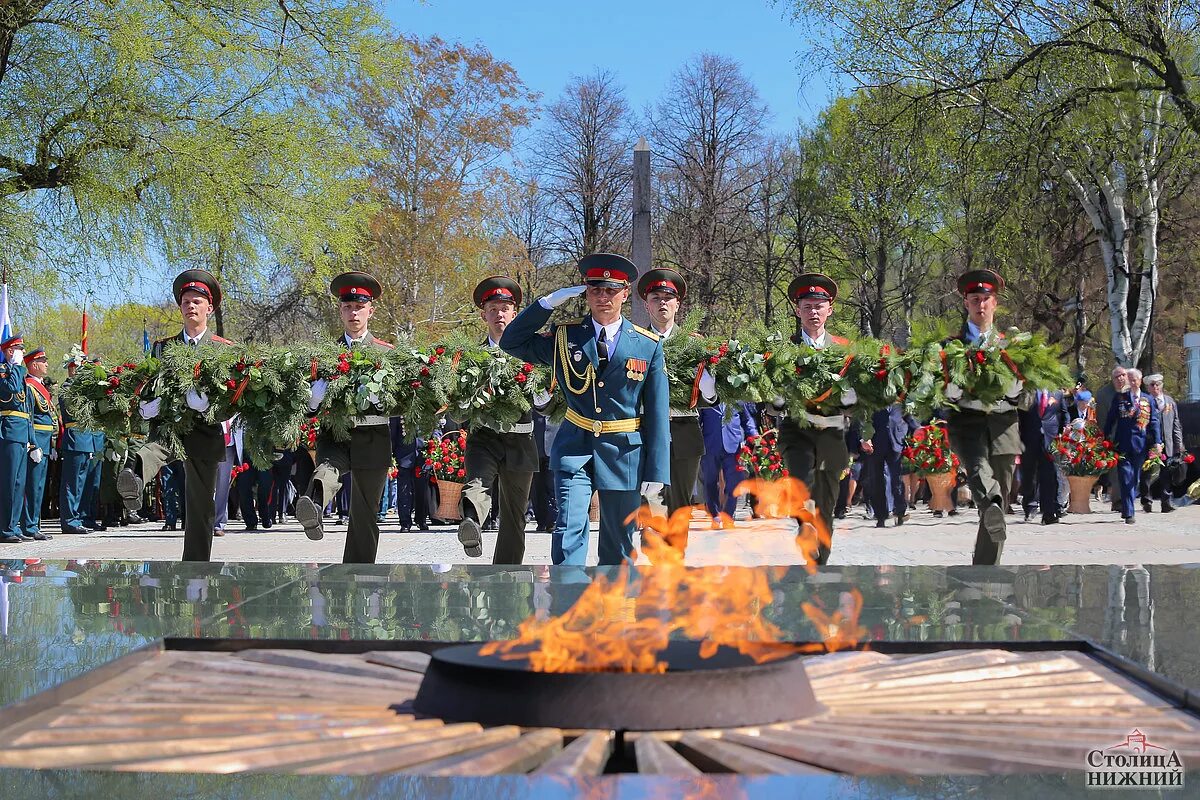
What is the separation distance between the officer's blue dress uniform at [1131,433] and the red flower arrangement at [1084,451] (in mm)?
133

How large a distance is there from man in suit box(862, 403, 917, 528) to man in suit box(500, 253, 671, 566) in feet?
32.4

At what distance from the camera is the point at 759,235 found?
139 feet

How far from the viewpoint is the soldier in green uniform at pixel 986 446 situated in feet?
27.5

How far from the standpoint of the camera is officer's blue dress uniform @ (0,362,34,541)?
48.4ft

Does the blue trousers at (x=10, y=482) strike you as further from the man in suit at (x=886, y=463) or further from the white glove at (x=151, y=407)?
the man in suit at (x=886, y=463)

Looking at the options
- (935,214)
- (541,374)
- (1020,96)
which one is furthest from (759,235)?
(541,374)

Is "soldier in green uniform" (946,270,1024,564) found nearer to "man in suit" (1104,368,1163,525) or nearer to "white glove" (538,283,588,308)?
"white glove" (538,283,588,308)

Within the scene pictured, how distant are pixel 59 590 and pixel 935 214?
36182 mm

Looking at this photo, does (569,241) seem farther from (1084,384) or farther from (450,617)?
(450,617)

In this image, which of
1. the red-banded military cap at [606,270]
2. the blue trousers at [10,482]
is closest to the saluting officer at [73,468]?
the blue trousers at [10,482]

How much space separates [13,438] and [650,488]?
33.5ft

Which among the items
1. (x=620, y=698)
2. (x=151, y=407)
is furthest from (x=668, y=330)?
(x=620, y=698)

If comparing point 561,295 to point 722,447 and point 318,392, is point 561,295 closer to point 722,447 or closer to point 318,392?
point 318,392

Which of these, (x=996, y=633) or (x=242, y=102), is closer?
(x=996, y=633)
